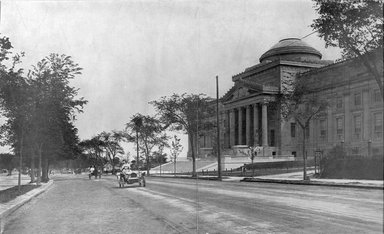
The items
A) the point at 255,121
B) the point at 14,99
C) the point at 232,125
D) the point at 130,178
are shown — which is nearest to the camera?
the point at 14,99

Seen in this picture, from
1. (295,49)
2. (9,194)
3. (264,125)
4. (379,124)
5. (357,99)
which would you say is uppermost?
(264,125)

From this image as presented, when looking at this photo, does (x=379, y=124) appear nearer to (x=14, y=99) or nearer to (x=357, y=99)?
(x=357, y=99)

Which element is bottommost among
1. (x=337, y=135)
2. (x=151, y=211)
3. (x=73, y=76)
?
(x=151, y=211)

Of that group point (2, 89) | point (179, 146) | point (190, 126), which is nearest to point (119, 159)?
point (179, 146)

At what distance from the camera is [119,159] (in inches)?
4542

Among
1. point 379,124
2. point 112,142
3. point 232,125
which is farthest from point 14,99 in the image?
point 112,142

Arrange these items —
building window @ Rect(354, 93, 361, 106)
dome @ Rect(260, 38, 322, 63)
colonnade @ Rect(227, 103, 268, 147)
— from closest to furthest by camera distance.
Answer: building window @ Rect(354, 93, 361, 106) < dome @ Rect(260, 38, 322, 63) < colonnade @ Rect(227, 103, 268, 147)

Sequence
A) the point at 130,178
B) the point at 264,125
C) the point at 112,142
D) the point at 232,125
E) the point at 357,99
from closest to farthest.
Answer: the point at 357,99 → the point at 130,178 → the point at 264,125 → the point at 232,125 → the point at 112,142

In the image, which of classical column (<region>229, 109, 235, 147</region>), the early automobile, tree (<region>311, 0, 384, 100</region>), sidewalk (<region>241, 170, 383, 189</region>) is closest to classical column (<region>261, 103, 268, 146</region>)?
classical column (<region>229, 109, 235, 147</region>)

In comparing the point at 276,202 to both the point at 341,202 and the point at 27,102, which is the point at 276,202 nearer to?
the point at 341,202

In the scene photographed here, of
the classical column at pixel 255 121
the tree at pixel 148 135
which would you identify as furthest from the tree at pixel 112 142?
the classical column at pixel 255 121

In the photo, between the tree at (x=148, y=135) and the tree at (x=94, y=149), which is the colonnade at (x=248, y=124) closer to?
the tree at (x=148, y=135)

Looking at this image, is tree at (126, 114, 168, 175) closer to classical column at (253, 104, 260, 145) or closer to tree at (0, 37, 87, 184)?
classical column at (253, 104, 260, 145)

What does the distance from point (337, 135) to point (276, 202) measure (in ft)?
21.1
